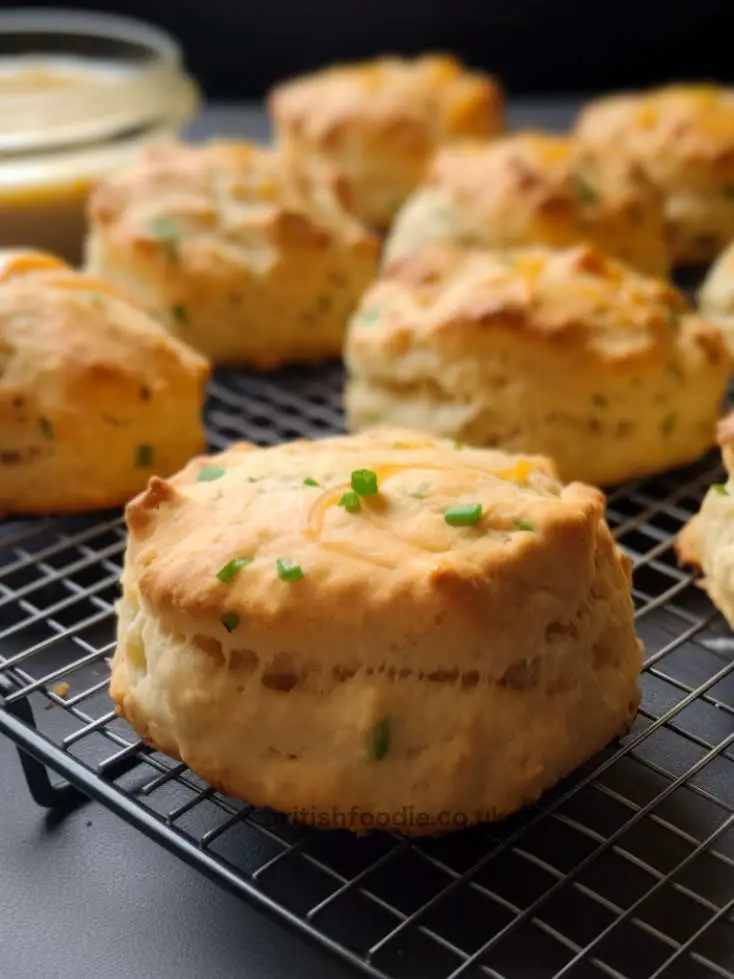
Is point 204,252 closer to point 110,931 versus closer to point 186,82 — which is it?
point 186,82

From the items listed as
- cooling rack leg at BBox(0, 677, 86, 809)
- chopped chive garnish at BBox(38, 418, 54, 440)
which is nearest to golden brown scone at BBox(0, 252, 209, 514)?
chopped chive garnish at BBox(38, 418, 54, 440)

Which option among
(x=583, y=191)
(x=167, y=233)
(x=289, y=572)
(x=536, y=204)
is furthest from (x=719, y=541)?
(x=167, y=233)

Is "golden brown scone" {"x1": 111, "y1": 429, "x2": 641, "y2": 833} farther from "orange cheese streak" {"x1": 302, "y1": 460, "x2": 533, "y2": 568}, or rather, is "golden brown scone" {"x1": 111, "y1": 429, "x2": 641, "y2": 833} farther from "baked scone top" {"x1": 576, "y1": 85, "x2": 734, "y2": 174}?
"baked scone top" {"x1": 576, "y1": 85, "x2": 734, "y2": 174}

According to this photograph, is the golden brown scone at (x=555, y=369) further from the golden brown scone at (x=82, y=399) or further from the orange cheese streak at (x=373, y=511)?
the orange cheese streak at (x=373, y=511)

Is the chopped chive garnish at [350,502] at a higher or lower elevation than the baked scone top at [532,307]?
higher

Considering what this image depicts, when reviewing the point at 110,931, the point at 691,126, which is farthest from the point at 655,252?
the point at 110,931

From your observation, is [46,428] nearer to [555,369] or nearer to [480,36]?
[555,369]

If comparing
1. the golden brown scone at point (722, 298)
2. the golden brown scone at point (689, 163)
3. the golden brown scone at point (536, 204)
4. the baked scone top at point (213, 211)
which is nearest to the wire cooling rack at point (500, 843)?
the golden brown scone at point (722, 298)
